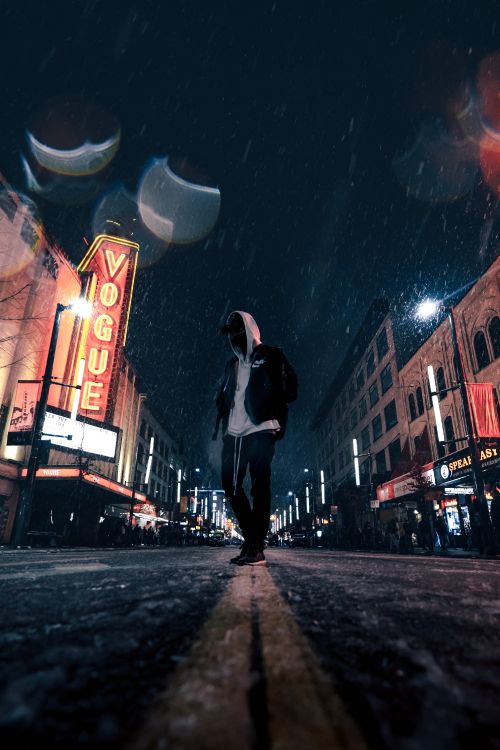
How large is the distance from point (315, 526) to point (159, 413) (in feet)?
90.3

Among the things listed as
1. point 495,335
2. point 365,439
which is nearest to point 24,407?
point 495,335

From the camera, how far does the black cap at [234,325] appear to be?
3.71 metres

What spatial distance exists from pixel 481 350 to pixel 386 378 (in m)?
14.2

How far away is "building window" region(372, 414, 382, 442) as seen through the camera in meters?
33.9

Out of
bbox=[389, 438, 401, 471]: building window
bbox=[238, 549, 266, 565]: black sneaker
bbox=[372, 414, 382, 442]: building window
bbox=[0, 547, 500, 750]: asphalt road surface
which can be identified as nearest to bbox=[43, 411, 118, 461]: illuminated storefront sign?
bbox=[389, 438, 401, 471]: building window

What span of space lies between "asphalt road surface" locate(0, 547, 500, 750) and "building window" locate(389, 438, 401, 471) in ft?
99.0

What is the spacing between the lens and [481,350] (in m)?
18.2

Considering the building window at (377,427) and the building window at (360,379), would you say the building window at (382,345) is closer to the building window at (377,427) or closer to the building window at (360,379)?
the building window at (377,427)

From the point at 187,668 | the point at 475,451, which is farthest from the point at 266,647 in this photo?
the point at 475,451

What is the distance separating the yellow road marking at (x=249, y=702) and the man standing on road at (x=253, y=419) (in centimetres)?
255

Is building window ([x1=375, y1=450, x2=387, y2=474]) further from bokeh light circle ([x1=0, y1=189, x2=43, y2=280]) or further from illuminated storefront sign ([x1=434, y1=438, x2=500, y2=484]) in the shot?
bokeh light circle ([x1=0, y1=189, x2=43, y2=280])

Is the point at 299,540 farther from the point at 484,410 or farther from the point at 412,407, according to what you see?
the point at 484,410

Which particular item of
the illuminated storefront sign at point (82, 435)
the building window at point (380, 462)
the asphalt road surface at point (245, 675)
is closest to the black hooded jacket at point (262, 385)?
the asphalt road surface at point (245, 675)

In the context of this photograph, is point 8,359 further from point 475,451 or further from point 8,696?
point 8,696
